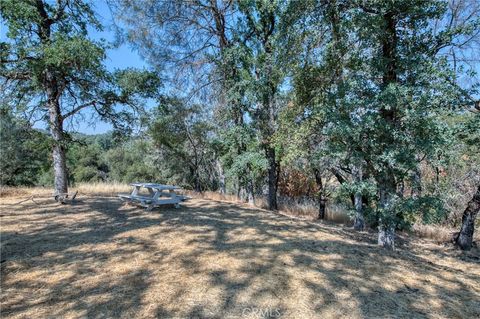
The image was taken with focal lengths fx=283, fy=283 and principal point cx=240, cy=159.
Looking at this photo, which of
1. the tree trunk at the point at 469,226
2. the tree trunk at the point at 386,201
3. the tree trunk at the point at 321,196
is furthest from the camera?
the tree trunk at the point at 321,196

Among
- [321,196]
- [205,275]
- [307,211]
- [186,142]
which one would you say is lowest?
[307,211]

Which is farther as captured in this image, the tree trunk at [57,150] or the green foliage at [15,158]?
the green foliage at [15,158]

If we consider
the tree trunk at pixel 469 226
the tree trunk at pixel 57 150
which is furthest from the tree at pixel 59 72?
the tree trunk at pixel 469 226

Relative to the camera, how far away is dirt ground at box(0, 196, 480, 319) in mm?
2400

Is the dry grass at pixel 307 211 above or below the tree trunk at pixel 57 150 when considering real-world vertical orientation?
below

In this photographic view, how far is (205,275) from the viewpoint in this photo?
2957 millimetres

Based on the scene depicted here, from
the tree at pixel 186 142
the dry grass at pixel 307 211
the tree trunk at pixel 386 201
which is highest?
the tree at pixel 186 142

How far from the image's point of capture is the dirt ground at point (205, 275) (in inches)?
94.5

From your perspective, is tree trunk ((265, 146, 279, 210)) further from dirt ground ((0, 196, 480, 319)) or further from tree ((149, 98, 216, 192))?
dirt ground ((0, 196, 480, 319))

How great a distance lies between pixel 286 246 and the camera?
4086 millimetres

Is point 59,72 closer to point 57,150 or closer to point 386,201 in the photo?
point 57,150

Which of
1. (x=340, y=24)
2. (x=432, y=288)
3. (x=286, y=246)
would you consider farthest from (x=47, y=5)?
(x=432, y=288)

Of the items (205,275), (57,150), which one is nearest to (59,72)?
(57,150)

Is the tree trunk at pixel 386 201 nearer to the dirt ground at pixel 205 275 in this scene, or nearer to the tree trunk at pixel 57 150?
the dirt ground at pixel 205 275
